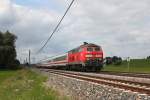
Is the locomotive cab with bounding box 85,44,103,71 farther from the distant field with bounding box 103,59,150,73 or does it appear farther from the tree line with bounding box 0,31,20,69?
the tree line with bounding box 0,31,20,69

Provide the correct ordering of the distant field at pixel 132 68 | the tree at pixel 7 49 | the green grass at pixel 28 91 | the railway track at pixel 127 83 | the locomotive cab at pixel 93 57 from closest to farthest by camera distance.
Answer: the railway track at pixel 127 83 < the green grass at pixel 28 91 < the locomotive cab at pixel 93 57 < the distant field at pixel 132 68 < the tree at pixel 7 49

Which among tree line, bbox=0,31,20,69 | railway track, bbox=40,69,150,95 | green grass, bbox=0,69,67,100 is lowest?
green grass, bbox=0,69,67,100

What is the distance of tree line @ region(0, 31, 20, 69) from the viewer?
382 feet

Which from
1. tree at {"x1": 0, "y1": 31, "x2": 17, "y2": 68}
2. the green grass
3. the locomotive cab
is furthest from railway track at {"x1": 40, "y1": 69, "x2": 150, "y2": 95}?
tree at {"x1": 0, "y1": 31, "x2": 17, "y2": 68}

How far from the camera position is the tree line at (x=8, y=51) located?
4579 inches

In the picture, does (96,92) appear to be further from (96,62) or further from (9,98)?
(96,62)

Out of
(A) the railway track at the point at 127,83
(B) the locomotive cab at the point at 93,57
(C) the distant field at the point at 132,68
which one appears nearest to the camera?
(A) the railway track at the point at 127,83

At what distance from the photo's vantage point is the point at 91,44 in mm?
41812

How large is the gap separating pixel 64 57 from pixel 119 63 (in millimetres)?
15001

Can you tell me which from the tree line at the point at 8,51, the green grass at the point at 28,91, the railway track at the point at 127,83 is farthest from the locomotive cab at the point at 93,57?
the tree line at the point at 8,51

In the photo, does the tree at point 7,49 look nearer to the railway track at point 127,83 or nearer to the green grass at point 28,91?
the green grass at point 28,91

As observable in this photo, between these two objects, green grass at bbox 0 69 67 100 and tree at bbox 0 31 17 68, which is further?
tree at bbox 0 31 17 68

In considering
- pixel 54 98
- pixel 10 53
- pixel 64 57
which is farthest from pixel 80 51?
pixel 10 53

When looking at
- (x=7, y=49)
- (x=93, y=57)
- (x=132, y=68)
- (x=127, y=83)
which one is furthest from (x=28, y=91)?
(x=7, y=49)
